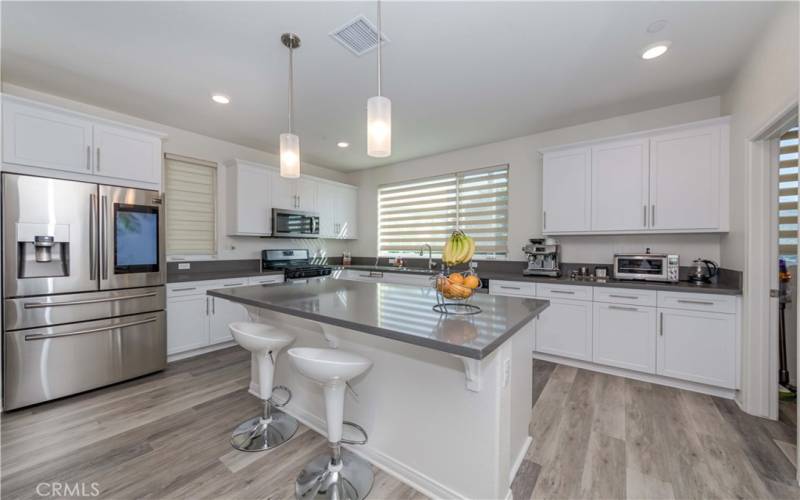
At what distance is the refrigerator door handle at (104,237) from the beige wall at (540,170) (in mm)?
3687

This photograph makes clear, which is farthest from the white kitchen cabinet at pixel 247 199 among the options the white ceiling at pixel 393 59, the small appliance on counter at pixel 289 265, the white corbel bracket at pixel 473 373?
the white corbel bracket at pixel 473 373

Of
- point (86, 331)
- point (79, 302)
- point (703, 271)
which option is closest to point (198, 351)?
point (86, 331)

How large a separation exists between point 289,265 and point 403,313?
3535mm

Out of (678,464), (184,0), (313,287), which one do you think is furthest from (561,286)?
(184,0)

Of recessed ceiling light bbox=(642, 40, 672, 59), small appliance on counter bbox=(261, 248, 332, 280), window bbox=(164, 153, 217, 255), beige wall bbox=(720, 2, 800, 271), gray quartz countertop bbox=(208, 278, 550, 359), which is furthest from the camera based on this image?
small appliance on counter bbox=(261, 248, 332, 280)

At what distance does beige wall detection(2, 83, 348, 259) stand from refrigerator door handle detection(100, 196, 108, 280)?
3.88ft

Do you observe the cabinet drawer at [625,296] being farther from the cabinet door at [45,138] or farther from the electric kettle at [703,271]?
the cabinet door at [45,138]

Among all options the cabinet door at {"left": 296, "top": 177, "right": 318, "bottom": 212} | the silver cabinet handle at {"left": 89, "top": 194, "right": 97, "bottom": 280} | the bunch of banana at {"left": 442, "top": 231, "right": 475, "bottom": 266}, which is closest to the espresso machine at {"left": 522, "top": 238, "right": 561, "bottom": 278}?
the bunch of banana at {"left": 442, "top": 231, "right": 475, "bottom": 266}

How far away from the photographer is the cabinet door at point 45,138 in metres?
2.33

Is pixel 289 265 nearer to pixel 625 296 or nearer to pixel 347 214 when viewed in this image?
pixel 347 214

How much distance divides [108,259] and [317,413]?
2.36 metres

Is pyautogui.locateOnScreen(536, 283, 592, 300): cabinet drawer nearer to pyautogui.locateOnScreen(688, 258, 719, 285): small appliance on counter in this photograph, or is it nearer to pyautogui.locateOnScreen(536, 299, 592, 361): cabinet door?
pyautogui.locateOnScreen(536, 299, 592, 361): cabinet door

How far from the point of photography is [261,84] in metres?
2.71

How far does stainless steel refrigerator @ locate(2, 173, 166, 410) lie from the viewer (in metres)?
2.33
